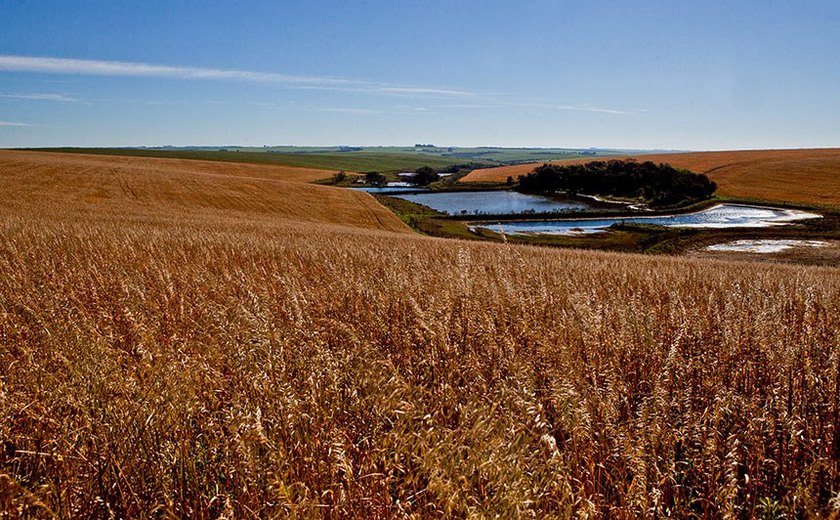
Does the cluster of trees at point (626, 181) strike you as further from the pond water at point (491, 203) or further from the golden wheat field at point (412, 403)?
the golden wheat field at point (412, 403)

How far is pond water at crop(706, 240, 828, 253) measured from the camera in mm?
42062

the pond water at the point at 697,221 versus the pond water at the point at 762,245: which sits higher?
the pond water at the point at 697,221

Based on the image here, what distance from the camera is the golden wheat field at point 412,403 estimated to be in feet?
7.80

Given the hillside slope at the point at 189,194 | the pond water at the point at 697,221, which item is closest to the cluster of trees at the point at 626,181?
the pond water at the point at 697,221

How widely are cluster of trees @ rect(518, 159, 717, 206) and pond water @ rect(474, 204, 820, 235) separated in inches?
372

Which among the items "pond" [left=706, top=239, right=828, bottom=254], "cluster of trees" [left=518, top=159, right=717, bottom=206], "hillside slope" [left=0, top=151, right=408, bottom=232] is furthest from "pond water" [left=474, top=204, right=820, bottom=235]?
"hillside slope" [left=0, top=151, right=408, bottom=232]

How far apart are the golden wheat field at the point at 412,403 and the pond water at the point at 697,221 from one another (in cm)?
4865

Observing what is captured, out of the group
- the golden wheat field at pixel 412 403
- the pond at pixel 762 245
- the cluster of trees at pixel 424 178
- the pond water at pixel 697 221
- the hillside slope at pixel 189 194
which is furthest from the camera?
the cluster of trees at pixel 424 178

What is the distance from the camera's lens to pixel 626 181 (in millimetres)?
97312

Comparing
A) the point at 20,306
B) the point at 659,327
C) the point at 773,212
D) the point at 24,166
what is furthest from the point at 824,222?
the point at 24,166

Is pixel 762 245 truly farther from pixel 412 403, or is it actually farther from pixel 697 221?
pixel 412 403

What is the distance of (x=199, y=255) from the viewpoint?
376 inches

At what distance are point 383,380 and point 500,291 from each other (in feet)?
10.2

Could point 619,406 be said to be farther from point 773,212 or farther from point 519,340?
point 773,212
